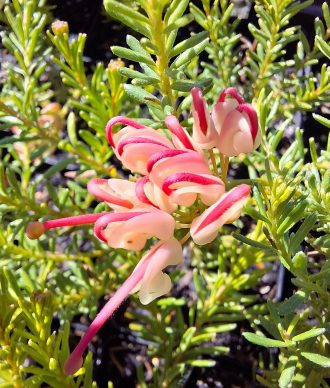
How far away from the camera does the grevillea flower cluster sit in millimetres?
485

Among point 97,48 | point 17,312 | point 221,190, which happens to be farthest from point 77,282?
point 97,48

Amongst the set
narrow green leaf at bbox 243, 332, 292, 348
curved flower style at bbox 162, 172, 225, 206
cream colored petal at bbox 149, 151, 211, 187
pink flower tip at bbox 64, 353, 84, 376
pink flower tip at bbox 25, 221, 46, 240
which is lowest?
narrow green leaf at bbox 243, 332, 292, 348

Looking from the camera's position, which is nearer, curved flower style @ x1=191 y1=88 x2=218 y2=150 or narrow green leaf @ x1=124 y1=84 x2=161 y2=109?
curved flower style @ x1=191 y1=88 x2=218 y2=150

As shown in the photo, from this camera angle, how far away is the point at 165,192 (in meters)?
0.49

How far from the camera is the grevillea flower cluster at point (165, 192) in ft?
1.59

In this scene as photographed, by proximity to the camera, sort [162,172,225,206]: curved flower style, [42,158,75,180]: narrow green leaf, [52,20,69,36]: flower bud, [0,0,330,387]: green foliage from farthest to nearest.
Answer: [42,158,75,180]: narrow green leaf
[52,20,69,36]: flower bud
[0,0,330,387]: green foliage
[162,172,225,206]: curved flower style

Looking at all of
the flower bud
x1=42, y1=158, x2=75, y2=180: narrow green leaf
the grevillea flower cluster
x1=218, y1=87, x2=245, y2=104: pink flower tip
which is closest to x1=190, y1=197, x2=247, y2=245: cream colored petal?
the grevillea flower cluster

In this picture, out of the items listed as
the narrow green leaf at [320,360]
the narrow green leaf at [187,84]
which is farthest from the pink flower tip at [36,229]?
the narrow green leaf at [320,360]

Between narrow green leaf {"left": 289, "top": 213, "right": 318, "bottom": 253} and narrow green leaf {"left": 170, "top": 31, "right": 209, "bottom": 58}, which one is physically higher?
narrow green leaf {"left": 170, "top": 31, "right": 209, "bottom": 58}

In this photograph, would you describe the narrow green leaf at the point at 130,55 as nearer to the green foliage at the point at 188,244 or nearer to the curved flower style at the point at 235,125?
the green foliage at the point at 188,244

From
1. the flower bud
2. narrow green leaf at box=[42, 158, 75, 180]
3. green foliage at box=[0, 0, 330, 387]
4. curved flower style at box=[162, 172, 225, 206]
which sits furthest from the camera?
narrow green leaf at box=[42, 158, 75, 180]

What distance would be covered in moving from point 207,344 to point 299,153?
0.53 meters

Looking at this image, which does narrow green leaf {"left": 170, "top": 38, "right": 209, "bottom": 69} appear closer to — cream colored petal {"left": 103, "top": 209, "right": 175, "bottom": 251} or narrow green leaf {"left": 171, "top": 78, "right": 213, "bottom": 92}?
narrow green leaf {"left": 171, "top": 78, "right": 213, "bottom": 92}

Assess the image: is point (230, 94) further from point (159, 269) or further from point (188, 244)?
point (188, 244)
